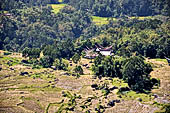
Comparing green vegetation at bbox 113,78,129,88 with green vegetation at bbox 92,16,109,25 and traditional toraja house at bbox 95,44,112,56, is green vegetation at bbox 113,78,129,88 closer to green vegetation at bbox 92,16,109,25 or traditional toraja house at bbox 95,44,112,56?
traditional toraja house at bbox 95,44,112,56

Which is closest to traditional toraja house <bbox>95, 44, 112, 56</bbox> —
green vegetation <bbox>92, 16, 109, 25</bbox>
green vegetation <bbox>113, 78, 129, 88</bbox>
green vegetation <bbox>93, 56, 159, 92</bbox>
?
green vegetation <bbox>93, 56, 159, 92</bbox>

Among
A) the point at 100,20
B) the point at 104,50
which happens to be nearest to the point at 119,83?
the point at 104,50

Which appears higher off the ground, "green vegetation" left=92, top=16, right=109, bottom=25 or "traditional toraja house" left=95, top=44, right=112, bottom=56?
"green vegetation" left=92, top=16, right=109, bottom=25

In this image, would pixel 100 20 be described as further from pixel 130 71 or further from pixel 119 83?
pixel 130 71

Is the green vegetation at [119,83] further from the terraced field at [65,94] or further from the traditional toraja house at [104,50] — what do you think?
the traditional toraja house at [104,50]

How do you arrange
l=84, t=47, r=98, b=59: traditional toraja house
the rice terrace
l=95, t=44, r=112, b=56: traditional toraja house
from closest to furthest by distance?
1. the rice terrace
2. l=84, t=47, r=98, b=59: traditional toraja house
3. l=95, t=44, r=112, b=56: traditional toraja house

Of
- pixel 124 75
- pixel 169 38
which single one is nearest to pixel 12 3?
pixel 169 38

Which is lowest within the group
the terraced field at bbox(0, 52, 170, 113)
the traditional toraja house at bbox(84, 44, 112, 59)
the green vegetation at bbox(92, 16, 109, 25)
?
the terraced field at bbox(0, 52, 170, 113)

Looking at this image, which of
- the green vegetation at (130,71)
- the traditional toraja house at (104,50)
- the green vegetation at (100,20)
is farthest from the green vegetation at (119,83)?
the green vegetation at (100,20)

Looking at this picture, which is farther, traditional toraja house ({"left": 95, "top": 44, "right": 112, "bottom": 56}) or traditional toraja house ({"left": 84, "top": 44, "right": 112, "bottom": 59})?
traditional toraja house ({"left": 95, "top": 44, "right": 112, "bottom": 56})
